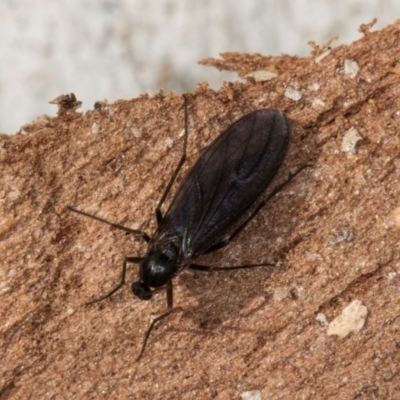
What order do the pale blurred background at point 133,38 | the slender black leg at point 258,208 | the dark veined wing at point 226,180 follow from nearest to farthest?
the dark veined wing at point 226,180, the slender black leg at point 258,208, the pale blurred background at point 133,38

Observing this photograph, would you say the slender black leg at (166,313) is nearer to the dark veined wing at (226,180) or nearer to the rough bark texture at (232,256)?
the rough bark texture at (232,256)

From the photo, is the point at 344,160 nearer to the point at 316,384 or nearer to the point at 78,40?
the point at 316,384

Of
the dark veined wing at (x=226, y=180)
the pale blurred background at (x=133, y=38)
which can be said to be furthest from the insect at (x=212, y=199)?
the pale blurred background at (x=133, y=38)

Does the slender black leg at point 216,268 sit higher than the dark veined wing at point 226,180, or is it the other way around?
the dark veined wing at point 226,180

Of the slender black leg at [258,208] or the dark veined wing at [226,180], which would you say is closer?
the dark veined wing at [226,180]

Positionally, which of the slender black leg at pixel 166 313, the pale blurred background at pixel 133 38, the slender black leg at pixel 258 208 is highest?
the pale blurred background at pixel 133 38

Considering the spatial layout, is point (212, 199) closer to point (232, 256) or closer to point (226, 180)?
point (226, 180)

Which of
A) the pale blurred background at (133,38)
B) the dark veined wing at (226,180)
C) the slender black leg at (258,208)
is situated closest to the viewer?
the dark veined wing at (226,180)
